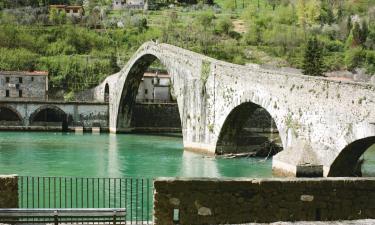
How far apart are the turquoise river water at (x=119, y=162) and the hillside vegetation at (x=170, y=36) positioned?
41890 millimetres

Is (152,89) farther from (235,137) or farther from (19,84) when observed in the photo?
(235,137)

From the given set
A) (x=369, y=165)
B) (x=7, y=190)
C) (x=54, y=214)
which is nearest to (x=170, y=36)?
(x=369, y=165)

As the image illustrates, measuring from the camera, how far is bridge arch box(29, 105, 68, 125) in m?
58.8

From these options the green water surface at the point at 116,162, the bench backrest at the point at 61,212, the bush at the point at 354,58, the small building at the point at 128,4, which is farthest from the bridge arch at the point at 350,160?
the small building at the point at 128,4

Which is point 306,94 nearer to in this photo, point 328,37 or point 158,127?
point 158,127

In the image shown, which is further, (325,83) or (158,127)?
(158,127)

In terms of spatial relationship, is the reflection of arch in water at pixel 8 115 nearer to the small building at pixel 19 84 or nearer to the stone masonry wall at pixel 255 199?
the small building at pixel 19 84

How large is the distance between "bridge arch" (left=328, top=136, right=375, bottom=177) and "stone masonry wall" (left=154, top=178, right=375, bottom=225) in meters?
10.4

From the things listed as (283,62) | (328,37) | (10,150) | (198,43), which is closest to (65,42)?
(198,43)

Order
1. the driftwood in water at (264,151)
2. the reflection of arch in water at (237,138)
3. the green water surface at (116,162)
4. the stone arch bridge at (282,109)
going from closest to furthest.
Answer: the stone arch bridge at (282,109) → the green water surface at (116,162) → the reflection of arch in water at (237,138) → the driftwood in water at (264,151)

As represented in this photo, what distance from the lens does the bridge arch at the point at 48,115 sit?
193ft

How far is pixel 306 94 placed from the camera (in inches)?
936

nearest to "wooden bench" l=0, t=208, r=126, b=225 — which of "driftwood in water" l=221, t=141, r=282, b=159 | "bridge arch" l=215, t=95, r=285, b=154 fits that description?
"bridge arch" l=215, t=95, r=285, b=154

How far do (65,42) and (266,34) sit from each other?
3988 centimetres
